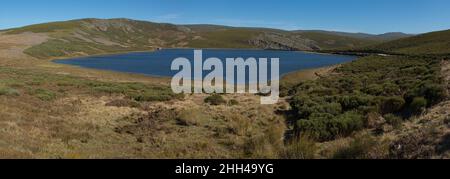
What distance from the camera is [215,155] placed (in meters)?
11.5

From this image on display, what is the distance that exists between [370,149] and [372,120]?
233 inches

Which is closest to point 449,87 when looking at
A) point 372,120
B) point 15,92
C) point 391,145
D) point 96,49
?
point 372,120

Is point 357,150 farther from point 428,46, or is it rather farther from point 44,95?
point 428,46

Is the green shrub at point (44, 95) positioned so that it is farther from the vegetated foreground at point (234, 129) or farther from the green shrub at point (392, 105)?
the green shrub at point (392, 105)

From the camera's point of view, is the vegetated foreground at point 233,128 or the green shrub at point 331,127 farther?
the green shrub at point 331,127

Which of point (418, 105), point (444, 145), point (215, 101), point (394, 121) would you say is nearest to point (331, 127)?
point (394, 121)

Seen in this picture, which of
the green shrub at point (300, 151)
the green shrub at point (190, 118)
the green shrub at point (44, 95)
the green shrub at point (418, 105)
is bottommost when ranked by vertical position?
the green shrub at point (190, 118)

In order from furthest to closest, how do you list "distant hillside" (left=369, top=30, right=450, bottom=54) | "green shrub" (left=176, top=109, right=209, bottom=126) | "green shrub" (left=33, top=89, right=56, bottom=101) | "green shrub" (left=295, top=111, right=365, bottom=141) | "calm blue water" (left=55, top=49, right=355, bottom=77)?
1. "distant hillside" (left=369, top=30, right=450, bottom=54)
2. "calm blue water" (left=55, top=49, right=355, bottom=77)
3. "green shrub" (left=33, top=89, right=56, bottom=101)
4. "green shrub" (left=176, top=109, right=209, bottom=126)
5. "green shrub" (left=295, top=111, right=365, bottom=141)

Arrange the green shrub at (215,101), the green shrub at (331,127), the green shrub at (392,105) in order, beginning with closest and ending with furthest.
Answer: the green shrub at (331,127)
the green shrub at (392,105)
the green shrub at (215,101)

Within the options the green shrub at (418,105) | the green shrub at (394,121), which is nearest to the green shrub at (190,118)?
the green shrub at (394,121)

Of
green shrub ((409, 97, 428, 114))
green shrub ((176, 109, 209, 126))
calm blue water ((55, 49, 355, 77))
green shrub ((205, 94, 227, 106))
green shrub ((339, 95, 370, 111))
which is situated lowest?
calm blue water ((55, 49, 355, 77))

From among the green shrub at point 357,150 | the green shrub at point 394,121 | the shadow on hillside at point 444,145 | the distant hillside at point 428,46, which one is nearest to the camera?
the shadow on hillside at point 444,145

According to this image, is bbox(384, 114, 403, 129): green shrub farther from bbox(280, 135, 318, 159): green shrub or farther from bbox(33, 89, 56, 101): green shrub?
bbox(33, 89, 56, 101): green shrub

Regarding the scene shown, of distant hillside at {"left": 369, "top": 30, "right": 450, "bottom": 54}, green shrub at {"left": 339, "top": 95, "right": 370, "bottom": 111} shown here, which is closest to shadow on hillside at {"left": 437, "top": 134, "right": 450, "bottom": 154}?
green shrub at {"left": 339, "top": 95, "right": 370, "bottom": 111}
